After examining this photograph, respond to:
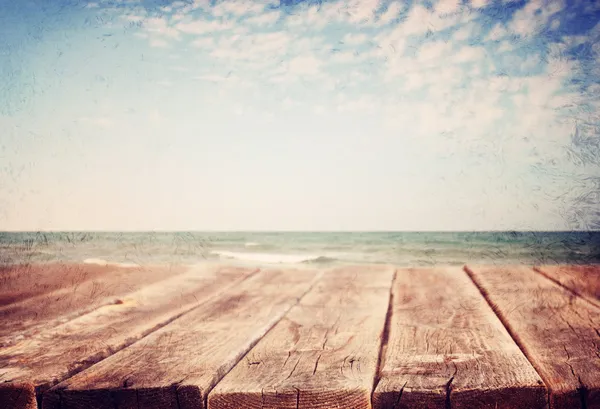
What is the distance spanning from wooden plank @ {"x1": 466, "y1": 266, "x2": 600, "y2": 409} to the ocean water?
38.6ft

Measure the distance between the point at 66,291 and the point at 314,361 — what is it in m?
1.03

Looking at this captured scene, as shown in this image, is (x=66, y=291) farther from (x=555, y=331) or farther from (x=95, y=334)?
(x=555, y=331)

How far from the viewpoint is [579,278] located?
5.11 feet

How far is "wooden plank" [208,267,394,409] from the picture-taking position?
68cm

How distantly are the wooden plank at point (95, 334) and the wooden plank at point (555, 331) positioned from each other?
772mm

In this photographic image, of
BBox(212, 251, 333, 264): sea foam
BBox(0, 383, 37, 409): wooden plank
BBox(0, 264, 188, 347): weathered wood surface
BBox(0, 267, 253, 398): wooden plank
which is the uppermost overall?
BBox(0, 264, 188, 347): weathered wood surface

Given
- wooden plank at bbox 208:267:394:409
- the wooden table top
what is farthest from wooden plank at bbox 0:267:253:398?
wooden plank at bbox 208:267:394:409

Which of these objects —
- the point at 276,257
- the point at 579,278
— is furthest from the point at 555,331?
→ the point at 276,257

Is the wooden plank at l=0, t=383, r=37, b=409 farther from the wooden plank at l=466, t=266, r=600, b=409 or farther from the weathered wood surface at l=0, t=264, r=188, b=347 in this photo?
the wooden plank at l=466, t=266, r=600, b=409

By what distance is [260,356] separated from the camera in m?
0.85

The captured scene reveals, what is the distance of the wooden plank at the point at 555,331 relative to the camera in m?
0.68

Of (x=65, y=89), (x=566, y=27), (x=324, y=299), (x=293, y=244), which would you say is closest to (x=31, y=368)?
(x=324, y=299)

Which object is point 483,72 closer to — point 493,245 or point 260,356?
point 260,356

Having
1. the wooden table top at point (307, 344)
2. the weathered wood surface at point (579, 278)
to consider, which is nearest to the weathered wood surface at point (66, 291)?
the wooden table top at point (307, 344)
